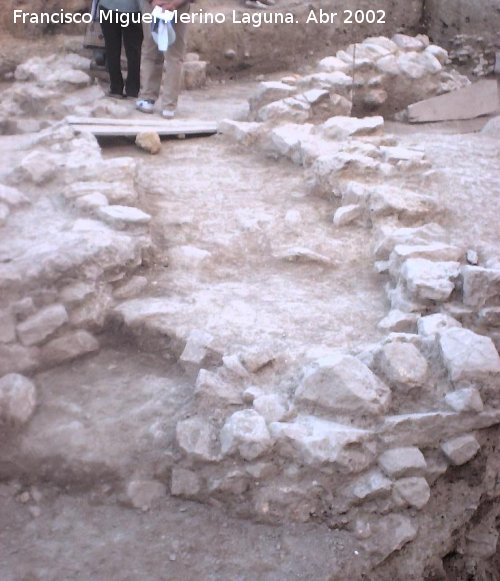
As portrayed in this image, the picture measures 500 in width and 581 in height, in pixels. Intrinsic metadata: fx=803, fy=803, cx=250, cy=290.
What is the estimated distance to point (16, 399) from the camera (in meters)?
3.28

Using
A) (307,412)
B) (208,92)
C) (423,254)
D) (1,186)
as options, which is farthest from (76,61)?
(307,412)

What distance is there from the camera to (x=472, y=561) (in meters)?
3.17

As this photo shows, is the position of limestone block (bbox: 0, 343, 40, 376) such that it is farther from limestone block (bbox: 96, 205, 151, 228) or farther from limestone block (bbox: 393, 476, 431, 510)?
limestone block (bbox: 393, 476, 431, 510)

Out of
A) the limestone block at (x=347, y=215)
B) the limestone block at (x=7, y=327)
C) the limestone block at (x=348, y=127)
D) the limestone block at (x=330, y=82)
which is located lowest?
the limestone block at (x=7, y=327)

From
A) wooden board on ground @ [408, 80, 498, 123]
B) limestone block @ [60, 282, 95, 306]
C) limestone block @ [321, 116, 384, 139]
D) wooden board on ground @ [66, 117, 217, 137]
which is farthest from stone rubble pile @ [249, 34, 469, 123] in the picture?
limestone block @ [60, 282, 95, 306]

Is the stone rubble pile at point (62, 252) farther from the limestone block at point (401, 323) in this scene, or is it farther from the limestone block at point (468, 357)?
the limestone block at point (468, 357)

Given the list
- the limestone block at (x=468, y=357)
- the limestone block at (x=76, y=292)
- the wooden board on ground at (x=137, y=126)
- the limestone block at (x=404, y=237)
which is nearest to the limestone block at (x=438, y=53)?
the wooden board on ground at (x=137, y=126)

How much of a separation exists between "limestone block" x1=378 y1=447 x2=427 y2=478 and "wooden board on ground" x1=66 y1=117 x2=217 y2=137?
12.9 ft

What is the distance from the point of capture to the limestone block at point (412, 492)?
2.99m

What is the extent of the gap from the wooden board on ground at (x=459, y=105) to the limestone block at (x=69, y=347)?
5029 millimetres

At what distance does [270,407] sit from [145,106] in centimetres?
448

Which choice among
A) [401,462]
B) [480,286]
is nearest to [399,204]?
[480,286]

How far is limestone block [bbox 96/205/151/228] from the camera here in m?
4.43

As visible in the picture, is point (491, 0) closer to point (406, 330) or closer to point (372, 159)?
point (372, 159)
